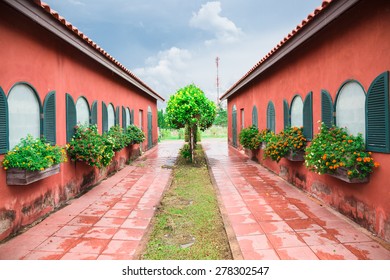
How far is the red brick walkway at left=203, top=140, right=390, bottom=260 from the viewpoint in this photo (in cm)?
343

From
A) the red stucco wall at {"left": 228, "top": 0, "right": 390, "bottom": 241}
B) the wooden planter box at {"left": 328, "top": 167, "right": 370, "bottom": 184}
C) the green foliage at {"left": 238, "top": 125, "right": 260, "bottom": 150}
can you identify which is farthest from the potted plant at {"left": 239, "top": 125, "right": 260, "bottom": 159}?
the wooden planter box at {"left": 328, "top": 167, "right": 370, "bottom": 184}

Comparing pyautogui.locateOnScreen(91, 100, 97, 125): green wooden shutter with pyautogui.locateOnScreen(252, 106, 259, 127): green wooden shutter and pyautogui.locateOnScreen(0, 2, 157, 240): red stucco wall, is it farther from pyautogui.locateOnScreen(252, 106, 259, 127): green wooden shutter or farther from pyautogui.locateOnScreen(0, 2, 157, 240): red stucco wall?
pyautogui.locateOnScreen(252, 106, 259, 127): green wooden shutter

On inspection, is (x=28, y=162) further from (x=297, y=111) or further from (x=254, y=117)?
(x=254, y=117)

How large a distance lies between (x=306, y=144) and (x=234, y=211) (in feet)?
7.90

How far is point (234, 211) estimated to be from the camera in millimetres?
5148

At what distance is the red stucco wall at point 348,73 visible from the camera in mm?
3738

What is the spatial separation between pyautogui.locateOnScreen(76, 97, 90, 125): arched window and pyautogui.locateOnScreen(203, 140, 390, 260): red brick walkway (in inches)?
148

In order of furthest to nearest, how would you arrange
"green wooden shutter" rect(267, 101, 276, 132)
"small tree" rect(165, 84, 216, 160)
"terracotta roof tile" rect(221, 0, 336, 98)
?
"small tree" rect(165, 84, 216, 160) < "green wooden shutter" rect(267, 101, 276, 132) < "terracotta roof tile" rect(221, 0, 336, 98)

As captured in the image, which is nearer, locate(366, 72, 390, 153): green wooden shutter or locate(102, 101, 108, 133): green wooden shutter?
locate(366, 72, 390, 153): green wooden shutter

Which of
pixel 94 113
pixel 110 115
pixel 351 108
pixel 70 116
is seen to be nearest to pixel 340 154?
pixel 351 108

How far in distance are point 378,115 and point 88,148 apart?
538 cm

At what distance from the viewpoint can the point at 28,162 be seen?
159 inches
